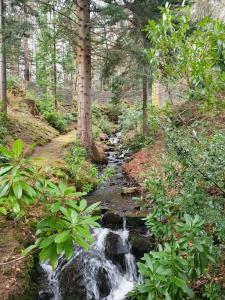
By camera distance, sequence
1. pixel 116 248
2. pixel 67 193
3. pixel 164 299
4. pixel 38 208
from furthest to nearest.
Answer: pixel 38 208 < pixel 116 248 < pixel 164 299 < pixel 67 193

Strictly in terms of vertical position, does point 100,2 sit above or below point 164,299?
above

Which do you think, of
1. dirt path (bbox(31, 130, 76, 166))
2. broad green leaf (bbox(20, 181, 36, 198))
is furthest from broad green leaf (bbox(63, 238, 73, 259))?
dirt path (bbox(31, 130, 76, 166))

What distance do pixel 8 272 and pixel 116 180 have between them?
614 cm

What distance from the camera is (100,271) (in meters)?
5.33

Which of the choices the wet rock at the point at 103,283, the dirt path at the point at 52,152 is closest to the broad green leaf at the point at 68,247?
the wet rock at the point at 103,283

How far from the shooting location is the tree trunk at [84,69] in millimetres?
10359

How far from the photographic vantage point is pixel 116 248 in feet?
19.1

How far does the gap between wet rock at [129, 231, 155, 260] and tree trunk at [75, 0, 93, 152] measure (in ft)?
18.8

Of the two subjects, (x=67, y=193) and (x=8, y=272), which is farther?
(x=8, y=272)

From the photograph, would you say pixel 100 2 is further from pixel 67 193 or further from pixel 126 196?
pixel 67 193

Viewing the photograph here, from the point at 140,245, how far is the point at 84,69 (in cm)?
706

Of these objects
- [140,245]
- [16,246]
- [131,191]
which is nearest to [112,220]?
[140,245]

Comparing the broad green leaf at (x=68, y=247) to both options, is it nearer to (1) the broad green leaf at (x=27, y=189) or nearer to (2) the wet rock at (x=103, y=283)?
(1) the broad green leaf at (x=27, y=189)

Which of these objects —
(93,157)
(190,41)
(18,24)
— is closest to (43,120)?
(93,157)
